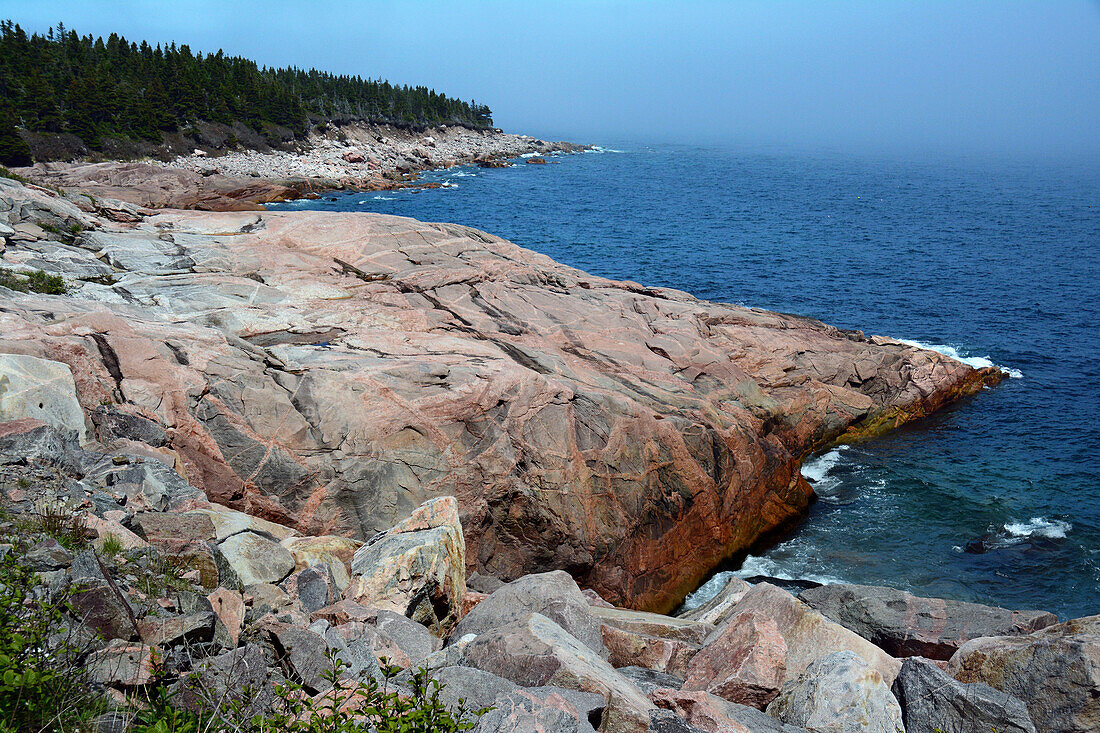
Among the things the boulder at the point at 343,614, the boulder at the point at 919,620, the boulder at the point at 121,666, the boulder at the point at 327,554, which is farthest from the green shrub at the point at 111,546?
the boulder at the point at 919,620

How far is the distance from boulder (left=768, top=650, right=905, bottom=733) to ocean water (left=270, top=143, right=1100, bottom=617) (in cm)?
1281

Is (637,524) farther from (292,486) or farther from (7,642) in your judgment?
(7,642)

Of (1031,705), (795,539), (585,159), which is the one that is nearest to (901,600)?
(1031,705)

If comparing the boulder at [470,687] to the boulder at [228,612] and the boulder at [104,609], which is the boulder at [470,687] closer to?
the boulder at [228,612]

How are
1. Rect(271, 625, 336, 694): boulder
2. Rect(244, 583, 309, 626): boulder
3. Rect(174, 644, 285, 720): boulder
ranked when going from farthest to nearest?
Rect(244, 583, 309, 626): boulder < Rect(271, 625, 336, 694): boulder < Rect(174, 644, 285, 720): boulder

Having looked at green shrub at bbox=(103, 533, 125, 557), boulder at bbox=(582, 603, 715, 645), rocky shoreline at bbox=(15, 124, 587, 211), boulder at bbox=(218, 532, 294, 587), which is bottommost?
boulder at bbox=(582, 603, 715, 645)

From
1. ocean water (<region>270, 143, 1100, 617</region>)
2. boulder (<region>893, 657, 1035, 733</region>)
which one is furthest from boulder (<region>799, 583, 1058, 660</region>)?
ocean water (<region>270, 143, 1100, 617</region>)

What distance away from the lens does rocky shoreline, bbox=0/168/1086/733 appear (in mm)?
8477

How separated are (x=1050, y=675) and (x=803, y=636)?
3451 millimetres

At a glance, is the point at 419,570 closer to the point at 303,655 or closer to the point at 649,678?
the point at 303,655

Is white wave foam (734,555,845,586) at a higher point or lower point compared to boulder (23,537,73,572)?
lower

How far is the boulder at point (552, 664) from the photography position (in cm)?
807

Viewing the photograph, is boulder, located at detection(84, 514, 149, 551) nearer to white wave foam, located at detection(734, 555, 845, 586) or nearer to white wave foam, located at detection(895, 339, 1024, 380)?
white wave foam, located at detection(734, 555, 845, 586)

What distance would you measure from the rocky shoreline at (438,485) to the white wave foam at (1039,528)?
7.09 m
